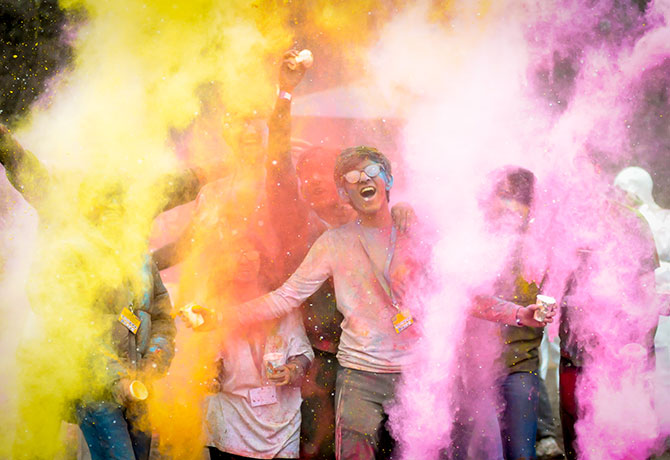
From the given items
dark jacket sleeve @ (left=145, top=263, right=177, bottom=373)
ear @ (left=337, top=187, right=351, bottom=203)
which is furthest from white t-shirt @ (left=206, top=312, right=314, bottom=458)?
ear @ (left=337, top=187, right=351, bottom=203)

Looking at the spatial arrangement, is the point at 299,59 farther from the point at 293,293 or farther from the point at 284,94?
the point at 293,293

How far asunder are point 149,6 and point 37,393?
9.04 feet

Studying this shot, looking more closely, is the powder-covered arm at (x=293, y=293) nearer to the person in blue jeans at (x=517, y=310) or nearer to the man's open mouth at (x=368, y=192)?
the man's open mouth at (x=368, y=192)

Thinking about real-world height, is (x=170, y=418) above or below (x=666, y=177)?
below

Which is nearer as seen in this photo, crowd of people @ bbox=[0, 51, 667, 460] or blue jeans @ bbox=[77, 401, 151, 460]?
blue jeans @ bbox=[77, 401, 151, 460]

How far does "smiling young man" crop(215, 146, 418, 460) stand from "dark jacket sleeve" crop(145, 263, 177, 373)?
0.47m

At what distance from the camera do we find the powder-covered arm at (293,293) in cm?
421

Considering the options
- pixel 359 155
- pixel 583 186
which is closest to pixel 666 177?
pixel 583 186

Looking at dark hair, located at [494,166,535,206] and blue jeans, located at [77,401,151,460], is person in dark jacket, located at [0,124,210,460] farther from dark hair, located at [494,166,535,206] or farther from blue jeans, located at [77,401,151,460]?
dark hair, located at [494,166,535,206]

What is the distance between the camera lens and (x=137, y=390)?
374 centimetres

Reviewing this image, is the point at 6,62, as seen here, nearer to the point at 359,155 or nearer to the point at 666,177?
the point at 359,155

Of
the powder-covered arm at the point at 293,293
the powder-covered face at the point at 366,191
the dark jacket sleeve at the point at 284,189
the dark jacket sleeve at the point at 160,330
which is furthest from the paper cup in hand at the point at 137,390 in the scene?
the powder-covered face at the point at 366,191

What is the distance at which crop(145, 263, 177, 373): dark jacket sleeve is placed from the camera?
414 centimetres

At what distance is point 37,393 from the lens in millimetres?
4340
